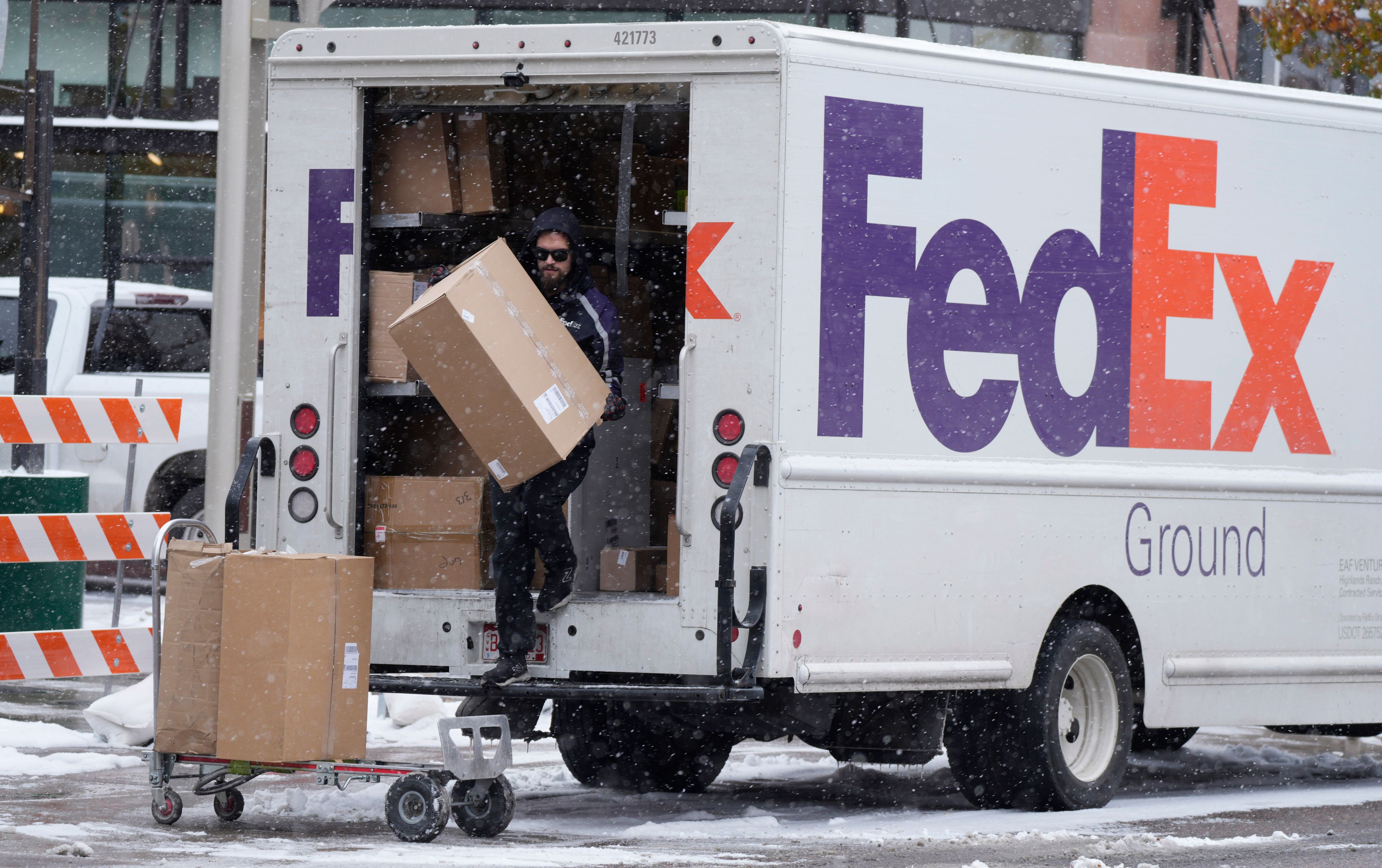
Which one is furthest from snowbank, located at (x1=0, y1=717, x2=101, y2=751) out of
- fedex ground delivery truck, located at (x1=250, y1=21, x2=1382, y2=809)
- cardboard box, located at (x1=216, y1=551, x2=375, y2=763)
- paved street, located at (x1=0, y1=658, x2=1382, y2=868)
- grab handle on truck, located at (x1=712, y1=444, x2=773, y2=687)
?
grab handle on truck, located at (x1=712, y1=444, x2=773, y2=687)

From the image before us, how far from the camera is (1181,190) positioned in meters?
8.43

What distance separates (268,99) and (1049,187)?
127 inches

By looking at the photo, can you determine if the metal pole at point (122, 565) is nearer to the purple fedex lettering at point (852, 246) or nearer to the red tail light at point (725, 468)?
the red tail light at point (725, 468)

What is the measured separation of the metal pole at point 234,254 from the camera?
10.3 m

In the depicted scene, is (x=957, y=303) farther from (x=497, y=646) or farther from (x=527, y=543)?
(x=497, y=646)

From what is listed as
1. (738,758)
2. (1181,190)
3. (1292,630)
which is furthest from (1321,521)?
(738,758)

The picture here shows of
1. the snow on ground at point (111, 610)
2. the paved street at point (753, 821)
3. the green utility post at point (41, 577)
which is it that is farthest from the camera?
the snow on ground at point (111, 610)

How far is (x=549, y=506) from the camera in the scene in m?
7.40

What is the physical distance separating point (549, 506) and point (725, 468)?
73cm

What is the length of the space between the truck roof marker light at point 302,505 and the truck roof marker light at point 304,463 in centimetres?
5

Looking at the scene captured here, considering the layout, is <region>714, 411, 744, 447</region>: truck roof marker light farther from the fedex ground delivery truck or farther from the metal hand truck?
the metal hand truck

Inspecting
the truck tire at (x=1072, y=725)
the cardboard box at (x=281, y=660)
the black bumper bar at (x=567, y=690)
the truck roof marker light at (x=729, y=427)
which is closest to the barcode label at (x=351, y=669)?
the cardboard box at (x=281, y=660)

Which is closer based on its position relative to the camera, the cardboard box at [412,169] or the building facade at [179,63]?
the cardboard box at [412,169]

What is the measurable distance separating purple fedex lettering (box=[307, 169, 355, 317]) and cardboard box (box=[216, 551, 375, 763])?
1.18 meters
